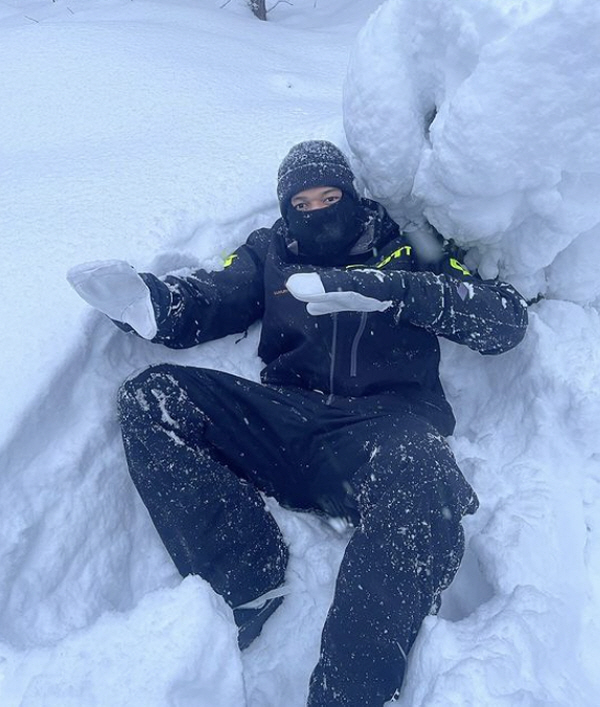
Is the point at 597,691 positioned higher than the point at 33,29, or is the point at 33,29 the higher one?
the point at 33,29

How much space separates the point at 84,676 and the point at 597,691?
1.18 metres

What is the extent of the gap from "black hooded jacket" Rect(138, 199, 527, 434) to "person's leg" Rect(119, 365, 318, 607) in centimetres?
20

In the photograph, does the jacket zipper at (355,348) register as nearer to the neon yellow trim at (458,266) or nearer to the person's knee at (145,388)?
the neon yellow trim at (458,266)

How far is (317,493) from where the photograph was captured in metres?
1.91

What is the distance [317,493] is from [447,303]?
2.28 feet

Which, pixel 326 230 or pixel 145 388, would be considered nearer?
pixel 145 388

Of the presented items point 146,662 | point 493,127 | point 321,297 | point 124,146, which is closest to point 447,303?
point 321,297

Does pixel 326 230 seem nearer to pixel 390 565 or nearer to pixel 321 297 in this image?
pixel 321 297

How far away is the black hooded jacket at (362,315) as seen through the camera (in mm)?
1890

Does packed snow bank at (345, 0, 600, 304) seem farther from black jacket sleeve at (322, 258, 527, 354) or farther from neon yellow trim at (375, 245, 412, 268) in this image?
black jacket sleeve at (322, 258, 527, 354)

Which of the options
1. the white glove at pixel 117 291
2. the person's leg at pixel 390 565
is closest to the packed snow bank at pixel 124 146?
the white glove at pixel 117 291

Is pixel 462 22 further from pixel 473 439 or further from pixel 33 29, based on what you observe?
pixel 33 29

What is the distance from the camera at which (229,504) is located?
1.76 metres

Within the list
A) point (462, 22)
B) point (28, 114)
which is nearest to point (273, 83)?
point (28, 114)
